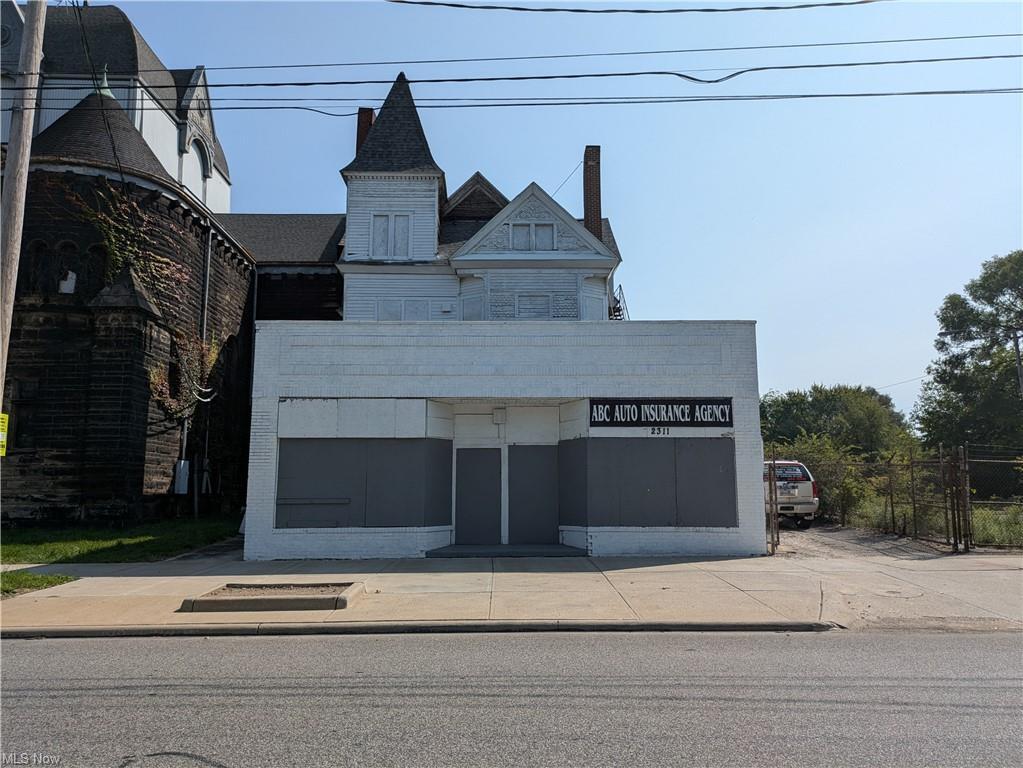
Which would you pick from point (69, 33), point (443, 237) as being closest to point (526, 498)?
point (443, 237)

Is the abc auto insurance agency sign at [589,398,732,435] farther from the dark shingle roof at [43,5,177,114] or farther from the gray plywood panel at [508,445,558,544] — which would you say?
the dark shingle roof at [43,5,177,114]

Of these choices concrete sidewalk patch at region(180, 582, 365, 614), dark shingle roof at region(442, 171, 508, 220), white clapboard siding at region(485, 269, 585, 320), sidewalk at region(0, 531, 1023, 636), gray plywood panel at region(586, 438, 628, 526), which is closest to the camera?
sidewalk at region(0, 531, 1023, 636)

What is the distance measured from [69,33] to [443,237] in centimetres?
2113

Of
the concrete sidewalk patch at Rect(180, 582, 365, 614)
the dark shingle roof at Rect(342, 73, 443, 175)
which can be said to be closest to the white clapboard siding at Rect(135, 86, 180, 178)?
the dark shingle roof at Rect(342, 73, 443, 175)

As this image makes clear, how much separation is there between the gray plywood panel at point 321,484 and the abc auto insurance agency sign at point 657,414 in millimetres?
5228

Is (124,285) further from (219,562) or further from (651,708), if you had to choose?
(651,708)

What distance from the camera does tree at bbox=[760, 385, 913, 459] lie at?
64.9 metres

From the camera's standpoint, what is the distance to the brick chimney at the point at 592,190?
25875 mm

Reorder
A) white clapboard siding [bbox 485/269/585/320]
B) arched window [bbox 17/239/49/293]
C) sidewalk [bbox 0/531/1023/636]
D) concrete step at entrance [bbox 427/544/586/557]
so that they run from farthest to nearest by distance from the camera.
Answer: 1. white clapboard siding [bbox 485/269/585/320]
2. arched window [bbox 17/239/49/293]
3. concrete step at entrance [bbox 427/544/586/557]
4. sidewalk [bbox 0/531/1023/636]

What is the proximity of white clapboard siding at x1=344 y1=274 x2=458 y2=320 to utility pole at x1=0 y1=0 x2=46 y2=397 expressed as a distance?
13.2m

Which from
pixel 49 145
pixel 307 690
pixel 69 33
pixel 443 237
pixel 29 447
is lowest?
pixel 307 690

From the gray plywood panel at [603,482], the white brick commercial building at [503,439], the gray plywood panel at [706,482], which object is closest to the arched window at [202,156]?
the white brick commercial building at [503,439]

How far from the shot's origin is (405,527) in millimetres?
15125

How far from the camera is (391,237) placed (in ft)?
79.2
